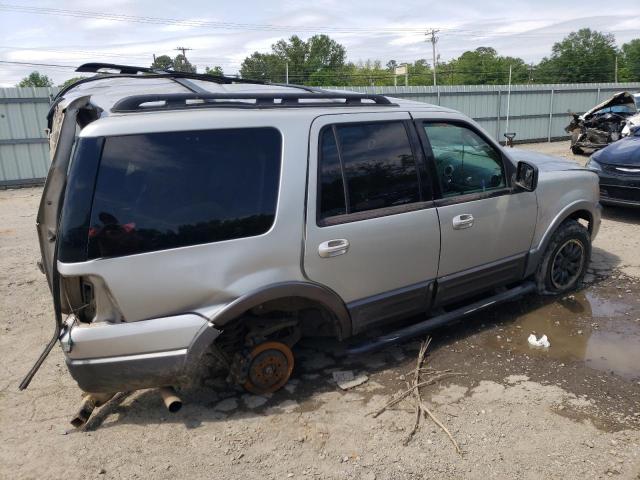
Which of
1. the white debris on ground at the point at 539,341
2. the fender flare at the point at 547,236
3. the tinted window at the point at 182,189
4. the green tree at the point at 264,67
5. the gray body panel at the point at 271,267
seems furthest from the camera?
the green tree at the point at 264,67

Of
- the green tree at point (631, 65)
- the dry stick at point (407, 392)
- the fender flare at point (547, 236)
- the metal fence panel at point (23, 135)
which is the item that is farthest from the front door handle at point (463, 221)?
the green tree at point (631, 65)

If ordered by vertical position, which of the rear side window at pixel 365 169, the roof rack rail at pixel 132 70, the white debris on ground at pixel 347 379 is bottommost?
the white debris on ground at pixel 347 379

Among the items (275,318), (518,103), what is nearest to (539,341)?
(275,318)

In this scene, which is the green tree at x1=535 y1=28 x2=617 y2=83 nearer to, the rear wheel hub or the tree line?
the tree line

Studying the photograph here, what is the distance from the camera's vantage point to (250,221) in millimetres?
2965

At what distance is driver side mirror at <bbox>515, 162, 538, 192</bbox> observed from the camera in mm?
4164

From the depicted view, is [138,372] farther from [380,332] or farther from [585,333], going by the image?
[585,333]

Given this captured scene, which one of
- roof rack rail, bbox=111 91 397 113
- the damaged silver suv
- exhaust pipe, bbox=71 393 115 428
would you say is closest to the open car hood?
the damaged silver suv

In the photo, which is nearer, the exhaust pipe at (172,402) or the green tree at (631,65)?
the exhaust pipe at (172,402)

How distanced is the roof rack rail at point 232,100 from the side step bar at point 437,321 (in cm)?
166

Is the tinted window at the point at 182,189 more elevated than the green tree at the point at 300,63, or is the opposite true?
the green tree at the point at 300,63

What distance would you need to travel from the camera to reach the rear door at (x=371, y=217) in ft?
10.6

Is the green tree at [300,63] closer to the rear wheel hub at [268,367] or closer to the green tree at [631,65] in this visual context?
the green tree at [631,65]

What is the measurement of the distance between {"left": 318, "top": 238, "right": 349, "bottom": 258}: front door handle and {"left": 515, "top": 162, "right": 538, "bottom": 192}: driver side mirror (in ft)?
5.90
